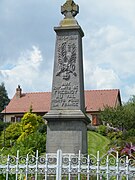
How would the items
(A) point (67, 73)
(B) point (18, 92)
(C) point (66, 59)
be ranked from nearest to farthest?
(A) point (67, 73)
(C) point (66, 59)
(B) point (18, 92)

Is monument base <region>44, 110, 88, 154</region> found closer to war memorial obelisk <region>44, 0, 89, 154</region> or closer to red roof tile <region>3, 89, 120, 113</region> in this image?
war memorial obelisk <region>44, 0, 89, 154</region>

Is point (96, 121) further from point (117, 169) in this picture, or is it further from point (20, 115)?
point (117, 169)

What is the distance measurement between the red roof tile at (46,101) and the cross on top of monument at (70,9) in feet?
134

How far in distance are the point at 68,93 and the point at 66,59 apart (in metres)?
1.13

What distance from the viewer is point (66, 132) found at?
456 inches

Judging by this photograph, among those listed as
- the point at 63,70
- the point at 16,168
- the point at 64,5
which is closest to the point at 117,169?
the point at 16,168

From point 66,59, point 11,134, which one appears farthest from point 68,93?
point 11,134

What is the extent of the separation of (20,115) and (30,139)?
3180 centimetres

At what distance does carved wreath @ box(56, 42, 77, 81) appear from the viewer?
12180 millimetres

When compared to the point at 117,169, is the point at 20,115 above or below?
above

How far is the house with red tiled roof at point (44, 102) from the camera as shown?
5522 cm

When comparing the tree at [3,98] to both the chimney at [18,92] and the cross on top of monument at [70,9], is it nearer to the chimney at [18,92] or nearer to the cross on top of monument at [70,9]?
the chimney at [18,92]

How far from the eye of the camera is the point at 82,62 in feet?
41.2

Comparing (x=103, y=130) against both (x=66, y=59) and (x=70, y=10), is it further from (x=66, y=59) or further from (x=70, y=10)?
(x=66, y=59)
